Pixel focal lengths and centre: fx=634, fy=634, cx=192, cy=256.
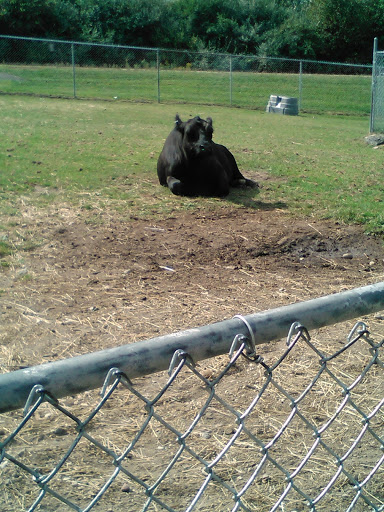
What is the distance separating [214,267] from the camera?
6578 mm

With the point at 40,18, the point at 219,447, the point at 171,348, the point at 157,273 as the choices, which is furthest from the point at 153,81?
the point at 171,348

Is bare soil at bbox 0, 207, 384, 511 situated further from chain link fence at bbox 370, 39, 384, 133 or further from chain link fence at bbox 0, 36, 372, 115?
chain link fence at bbox 0, 36, 372, 115

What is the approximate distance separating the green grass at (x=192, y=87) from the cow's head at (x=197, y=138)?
15426 mm

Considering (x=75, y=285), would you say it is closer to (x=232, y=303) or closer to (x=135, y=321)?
(x=135, y=321)

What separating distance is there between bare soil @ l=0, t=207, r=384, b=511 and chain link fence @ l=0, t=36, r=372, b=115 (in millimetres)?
17626

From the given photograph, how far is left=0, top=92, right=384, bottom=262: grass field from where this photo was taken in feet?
29.0

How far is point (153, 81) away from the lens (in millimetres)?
29156

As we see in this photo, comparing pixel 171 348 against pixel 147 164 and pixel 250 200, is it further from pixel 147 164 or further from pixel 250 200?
pixel 147 164

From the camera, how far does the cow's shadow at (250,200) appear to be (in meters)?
8.97

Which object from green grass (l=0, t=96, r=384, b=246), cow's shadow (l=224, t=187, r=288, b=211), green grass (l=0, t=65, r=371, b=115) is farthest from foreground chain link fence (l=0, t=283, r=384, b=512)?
green grass (l=0, t=65, r=371, b=115)

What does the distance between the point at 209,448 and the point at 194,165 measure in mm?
6793

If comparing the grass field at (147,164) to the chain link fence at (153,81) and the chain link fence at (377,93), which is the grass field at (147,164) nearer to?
the chain link fence at (377,93)

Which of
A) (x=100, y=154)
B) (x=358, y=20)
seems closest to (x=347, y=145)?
(x=100, y=154)

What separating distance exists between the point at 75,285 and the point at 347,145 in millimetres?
11362
